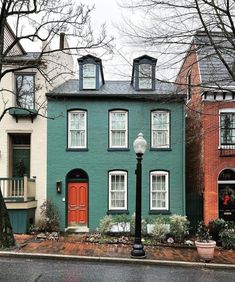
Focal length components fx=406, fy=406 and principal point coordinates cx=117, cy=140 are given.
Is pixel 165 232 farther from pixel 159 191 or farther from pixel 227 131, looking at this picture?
pixel 227 131

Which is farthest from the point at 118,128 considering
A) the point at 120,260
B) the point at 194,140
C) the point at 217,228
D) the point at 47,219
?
the point at 120,260

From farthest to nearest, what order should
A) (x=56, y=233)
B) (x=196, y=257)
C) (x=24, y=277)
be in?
(x=56, y=233)
(x=196, y=257)
(x=24, y=277)

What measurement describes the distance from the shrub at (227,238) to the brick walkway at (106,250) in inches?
13.0

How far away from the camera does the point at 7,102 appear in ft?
63.3

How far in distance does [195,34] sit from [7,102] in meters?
10.7

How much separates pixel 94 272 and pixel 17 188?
9014 mm

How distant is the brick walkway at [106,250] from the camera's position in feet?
42.4

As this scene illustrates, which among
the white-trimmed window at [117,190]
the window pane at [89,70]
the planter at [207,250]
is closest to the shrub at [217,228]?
the planter at [207,250]

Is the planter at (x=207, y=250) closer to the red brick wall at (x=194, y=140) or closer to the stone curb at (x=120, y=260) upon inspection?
the stone curb at (x=120, y=260)

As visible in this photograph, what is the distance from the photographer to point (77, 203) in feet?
64.7

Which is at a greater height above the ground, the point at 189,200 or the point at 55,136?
the point at 55,136

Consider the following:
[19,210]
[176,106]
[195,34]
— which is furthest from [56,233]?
[195,34]

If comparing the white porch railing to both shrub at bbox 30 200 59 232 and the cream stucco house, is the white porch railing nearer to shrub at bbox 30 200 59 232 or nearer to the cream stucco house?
the cream stucco house

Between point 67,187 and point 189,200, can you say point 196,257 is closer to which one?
point 189,200
